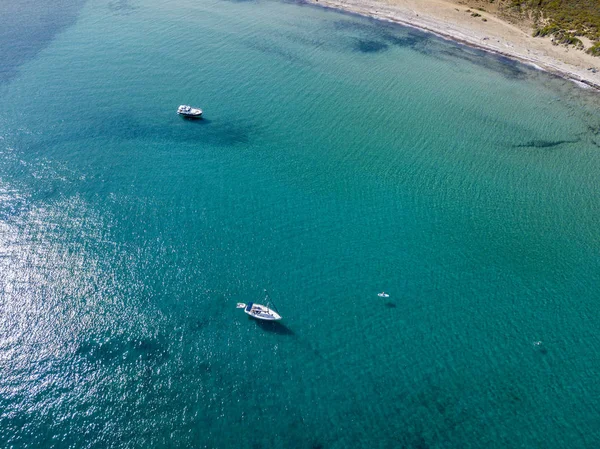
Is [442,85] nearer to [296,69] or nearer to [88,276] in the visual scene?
[296,69]

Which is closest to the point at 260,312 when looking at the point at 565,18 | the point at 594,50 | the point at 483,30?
the point at 483,30

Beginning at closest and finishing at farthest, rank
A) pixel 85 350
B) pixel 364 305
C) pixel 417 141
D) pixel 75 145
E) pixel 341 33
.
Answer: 1. pixel 85 350
2. pixel 364 305
3. pixel 75 145
4. pixel 417 141
5. pixel 341 33

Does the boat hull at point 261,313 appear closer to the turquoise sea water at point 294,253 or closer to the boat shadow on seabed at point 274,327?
the boat shadow on seabed at point 274,327

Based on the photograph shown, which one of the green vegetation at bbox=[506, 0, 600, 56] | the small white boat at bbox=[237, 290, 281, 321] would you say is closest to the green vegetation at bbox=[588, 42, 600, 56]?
the green vegetation at bbox=[506, 0, 600, 56]

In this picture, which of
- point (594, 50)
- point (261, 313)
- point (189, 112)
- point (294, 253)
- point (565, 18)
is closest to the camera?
point (261, 313)

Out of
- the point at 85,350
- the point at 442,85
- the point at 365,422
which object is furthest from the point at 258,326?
the point at 442,85

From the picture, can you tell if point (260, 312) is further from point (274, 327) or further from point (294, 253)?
point (294, 253)

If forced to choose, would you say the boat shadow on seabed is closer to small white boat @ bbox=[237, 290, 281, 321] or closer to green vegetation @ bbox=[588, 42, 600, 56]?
small white boat @ bbox=[237, 290, 281, 321]
